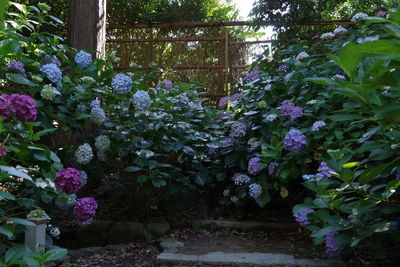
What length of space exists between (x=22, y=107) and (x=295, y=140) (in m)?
1.64

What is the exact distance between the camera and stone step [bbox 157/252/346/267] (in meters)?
2.38

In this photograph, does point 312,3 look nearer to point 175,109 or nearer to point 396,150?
point 175,109

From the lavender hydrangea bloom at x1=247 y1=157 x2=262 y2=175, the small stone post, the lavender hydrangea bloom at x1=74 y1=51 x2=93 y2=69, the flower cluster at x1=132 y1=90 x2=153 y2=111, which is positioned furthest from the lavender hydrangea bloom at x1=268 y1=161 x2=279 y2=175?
the small stone post

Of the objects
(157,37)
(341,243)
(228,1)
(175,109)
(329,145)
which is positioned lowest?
(341,243)

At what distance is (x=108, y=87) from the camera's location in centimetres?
297

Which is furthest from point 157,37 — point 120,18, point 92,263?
point 92,263

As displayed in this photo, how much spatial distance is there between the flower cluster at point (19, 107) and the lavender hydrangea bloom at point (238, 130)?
1.82 m

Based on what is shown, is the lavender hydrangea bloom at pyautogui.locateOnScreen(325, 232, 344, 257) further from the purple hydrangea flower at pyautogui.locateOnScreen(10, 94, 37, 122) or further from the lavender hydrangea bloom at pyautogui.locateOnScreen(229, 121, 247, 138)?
the purple hydrangea flower at pyautogui.locateOnScreen(10, 94, 37, 122)

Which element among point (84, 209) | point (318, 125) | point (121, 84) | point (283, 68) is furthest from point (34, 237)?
point (283, 68)

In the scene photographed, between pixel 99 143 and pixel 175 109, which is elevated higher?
pixel 175 109

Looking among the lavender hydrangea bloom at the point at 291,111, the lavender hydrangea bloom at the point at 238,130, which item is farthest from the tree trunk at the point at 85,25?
the lavender hydrangea bloom at the point at 291,111

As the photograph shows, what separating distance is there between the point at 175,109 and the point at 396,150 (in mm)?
2086

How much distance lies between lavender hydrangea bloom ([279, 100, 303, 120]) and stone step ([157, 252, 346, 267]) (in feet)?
3.07

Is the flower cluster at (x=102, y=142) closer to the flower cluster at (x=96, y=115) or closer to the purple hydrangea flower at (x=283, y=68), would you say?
the flower cluster at (x=96, y=115)
